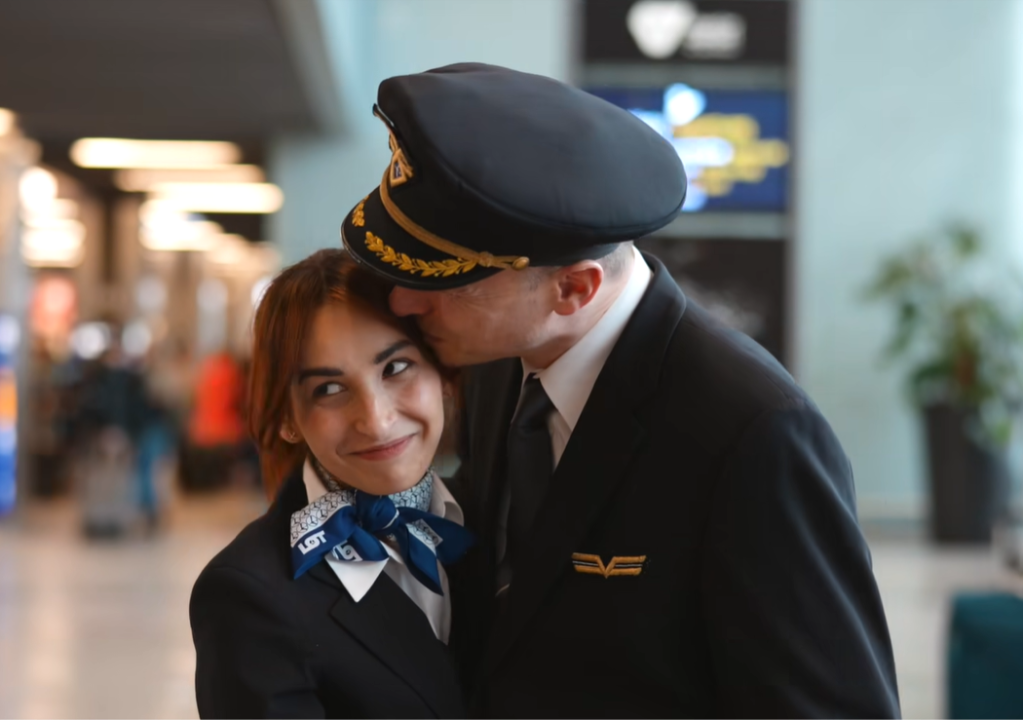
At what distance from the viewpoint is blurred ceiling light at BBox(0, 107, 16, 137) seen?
10508 millimetres

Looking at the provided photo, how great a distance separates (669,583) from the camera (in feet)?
4.98

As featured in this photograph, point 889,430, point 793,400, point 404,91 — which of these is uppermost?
point 404,91

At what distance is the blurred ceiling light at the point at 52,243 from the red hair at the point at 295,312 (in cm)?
2072

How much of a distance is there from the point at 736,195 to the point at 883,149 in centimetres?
208

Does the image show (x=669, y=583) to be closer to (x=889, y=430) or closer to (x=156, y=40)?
(x=156, y=40)

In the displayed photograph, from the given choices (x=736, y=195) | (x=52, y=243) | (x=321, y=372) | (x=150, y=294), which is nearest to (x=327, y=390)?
(x=321, y=372)

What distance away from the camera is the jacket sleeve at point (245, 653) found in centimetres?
158

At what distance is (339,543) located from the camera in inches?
66.7

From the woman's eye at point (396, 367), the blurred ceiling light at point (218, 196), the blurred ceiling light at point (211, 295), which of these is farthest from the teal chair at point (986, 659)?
the blurred ceiling light at point (211, 295)

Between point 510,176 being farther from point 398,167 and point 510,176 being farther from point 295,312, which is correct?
point 295,312

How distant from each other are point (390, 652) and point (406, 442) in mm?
300

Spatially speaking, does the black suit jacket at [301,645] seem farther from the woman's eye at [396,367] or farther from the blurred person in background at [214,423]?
the blurred person in background at [214,423]

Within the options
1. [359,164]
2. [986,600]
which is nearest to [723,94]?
[359,164]

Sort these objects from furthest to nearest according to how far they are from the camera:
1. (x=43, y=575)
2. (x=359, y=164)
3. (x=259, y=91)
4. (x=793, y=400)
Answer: (x=359, y=164)
(x=259, y=91)
(x=43, y=575)
(x=793, y=400)
